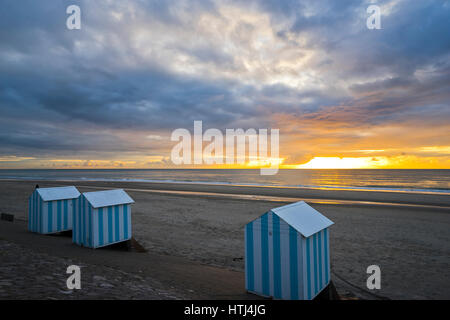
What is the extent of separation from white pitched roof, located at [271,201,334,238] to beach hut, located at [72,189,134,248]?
20.5ft

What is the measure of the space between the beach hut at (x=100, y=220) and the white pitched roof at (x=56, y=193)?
232cm

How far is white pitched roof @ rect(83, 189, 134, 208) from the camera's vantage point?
832 cm

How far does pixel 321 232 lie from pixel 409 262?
567 cm

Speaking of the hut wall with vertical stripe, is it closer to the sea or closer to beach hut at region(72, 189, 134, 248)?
beach hut at region(72, 189, 134, 248)

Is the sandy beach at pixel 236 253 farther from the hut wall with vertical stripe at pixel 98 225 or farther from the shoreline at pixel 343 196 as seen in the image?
the shoreline at pixel 343 196

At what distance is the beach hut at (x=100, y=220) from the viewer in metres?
8.28

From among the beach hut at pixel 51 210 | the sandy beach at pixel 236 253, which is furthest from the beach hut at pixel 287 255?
the beach hut at pixel 51 210

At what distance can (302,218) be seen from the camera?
16.8 ft

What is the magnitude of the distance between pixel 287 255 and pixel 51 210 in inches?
394

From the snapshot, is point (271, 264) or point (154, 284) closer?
point (271, 264)

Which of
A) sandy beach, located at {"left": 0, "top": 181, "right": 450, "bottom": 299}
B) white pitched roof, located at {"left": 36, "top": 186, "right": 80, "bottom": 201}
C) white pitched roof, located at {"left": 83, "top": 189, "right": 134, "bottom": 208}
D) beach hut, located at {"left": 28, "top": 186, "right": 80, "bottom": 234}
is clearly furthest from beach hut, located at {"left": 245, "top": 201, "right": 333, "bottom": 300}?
white pitched roof, located at {"left": 36, "top": 186, "right": 80, "bottom": 201}
